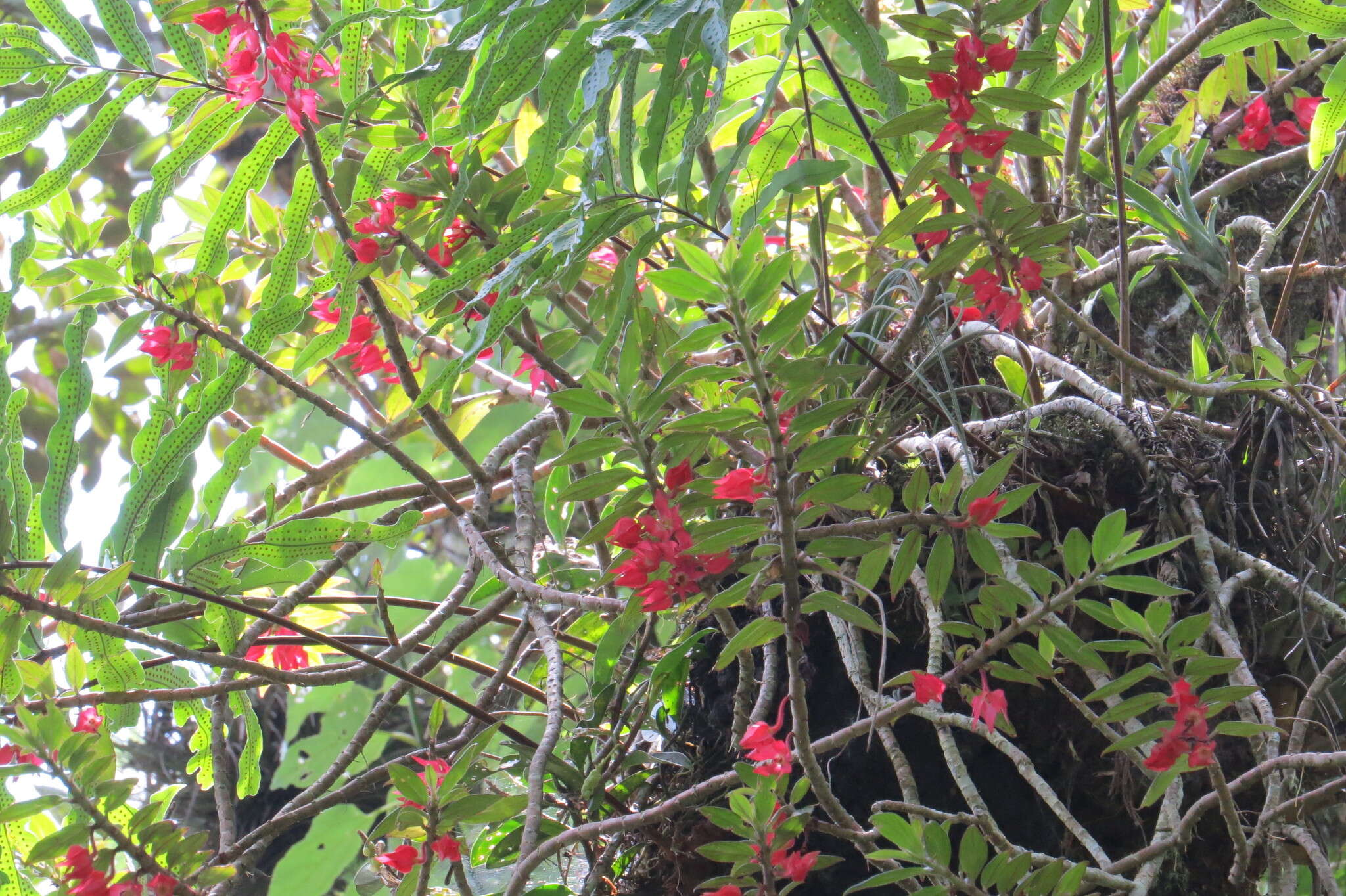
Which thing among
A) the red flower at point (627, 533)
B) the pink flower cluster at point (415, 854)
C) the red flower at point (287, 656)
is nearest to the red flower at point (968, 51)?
the red flower at point (627, 533)

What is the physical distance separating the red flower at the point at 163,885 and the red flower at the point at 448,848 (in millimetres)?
236

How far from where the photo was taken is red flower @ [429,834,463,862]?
900mm

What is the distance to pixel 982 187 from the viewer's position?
2.78 feet

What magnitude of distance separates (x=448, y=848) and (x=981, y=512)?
0.56m

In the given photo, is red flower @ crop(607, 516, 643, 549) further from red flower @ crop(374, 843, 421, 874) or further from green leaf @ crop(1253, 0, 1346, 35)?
green leaf @ crop(1253, 0, 1346, 35)

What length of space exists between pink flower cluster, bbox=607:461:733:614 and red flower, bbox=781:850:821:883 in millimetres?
230

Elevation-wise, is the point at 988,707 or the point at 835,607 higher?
the point at 835,607

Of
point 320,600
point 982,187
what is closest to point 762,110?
point 982,187

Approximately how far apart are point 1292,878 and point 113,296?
1.30 m

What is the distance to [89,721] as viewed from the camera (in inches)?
48.9

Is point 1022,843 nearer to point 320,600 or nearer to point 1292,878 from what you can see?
point 1292,878

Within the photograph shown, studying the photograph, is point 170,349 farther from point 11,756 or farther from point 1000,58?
point 1000,58

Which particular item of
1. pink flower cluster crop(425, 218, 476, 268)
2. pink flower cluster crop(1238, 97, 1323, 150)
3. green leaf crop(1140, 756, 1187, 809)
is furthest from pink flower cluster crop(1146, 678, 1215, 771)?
pink flower cluster crop(1238, 97, 1323, 150)

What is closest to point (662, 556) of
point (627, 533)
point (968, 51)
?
point (627, 533)
